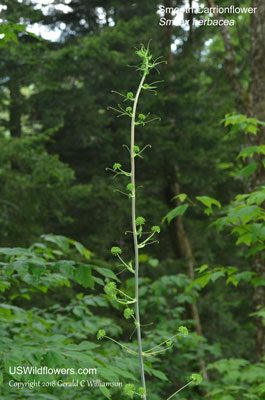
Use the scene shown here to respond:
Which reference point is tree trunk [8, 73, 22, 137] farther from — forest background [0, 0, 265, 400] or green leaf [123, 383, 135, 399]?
green leaf [123, 383, 135, 399]

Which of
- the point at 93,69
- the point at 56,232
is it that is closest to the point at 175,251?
the point at 56,232

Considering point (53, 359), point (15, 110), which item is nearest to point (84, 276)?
point (53, 359)

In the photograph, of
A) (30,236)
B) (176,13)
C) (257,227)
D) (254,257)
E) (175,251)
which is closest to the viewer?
(257,227)

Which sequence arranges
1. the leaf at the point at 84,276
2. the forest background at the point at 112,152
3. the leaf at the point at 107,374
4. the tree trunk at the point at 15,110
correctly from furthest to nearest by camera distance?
the tree trunk at the point at 15,110 < the forest background at the point at 112,152 < the leaf at the point at 84,276 < the leaf at the point at 107,374

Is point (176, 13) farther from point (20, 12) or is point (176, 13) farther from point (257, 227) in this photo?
point (257, 227)

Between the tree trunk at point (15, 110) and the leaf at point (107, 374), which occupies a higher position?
the tree trunk at point (15, 110)

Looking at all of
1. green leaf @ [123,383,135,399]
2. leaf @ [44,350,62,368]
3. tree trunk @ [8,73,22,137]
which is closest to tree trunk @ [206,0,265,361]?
leaf @ [44,350,62,368]

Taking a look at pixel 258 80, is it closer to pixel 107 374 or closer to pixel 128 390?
pixel 107 374

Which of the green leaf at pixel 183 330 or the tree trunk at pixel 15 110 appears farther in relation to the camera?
the tree trunk at pixel 15 110

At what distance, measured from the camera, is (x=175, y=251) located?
11.8 m

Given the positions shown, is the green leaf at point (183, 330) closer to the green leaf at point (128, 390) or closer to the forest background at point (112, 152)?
the green leaf at point (128, 390)

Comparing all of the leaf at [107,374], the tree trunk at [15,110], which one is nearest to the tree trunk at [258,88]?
the leaf at [107,374]

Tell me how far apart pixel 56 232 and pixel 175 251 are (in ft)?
10.2

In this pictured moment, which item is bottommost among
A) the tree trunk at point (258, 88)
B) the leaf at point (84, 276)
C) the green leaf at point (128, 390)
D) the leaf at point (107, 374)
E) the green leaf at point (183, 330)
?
the green leaf at point (128, 390)
